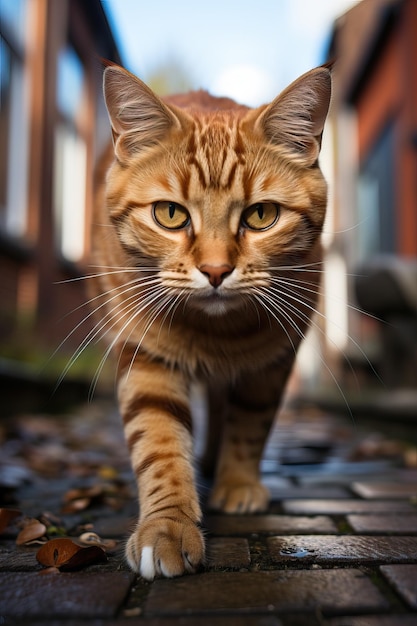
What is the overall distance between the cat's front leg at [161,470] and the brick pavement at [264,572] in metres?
0.05

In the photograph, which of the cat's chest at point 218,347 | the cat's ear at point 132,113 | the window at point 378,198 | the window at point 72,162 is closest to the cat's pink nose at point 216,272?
the cat's chest at point 218,347

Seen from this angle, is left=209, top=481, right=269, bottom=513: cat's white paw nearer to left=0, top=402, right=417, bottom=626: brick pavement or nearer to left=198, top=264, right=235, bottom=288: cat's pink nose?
left=0, top=402, right=417, bottom=626: brick pavement

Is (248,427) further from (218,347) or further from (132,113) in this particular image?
(132,113)

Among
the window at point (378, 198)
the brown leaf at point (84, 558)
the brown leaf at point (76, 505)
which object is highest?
the window at point (378, 198)

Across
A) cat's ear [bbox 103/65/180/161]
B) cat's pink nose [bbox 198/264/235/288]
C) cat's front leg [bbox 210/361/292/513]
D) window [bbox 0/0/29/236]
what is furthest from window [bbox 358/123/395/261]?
cat's pink nose [bbox 198/264/235/288]

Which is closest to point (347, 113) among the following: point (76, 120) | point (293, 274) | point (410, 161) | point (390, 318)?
point (410, 161)

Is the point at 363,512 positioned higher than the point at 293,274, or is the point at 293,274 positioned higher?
the point at 293,274

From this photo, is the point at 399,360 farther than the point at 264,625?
Yes

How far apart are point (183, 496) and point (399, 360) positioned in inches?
149

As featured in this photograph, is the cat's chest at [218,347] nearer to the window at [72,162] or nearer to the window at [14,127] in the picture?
the window at [14,127]

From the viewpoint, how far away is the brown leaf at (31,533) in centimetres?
178

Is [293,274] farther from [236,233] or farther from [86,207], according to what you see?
[86,207]

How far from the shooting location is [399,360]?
523 centimetres

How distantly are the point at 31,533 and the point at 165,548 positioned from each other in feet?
1.55
